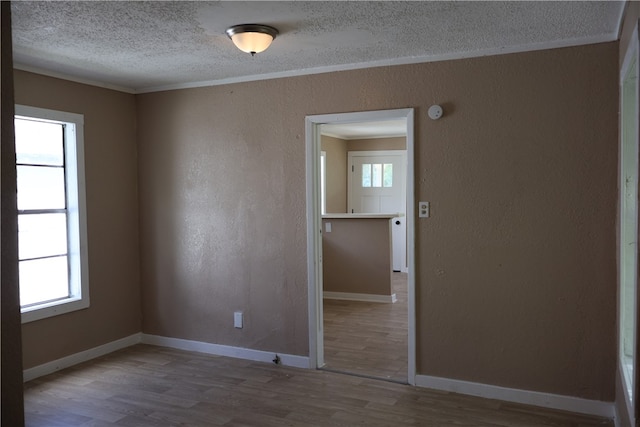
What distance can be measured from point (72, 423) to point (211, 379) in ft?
3.24

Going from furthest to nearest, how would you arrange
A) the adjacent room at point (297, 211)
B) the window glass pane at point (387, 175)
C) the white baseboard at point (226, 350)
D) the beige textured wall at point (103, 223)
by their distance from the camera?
the window glass pane at point (387, 175)
the white baseboard at point (226, 350)
the beige textured wall at point (103, 223)
the adjacent room at point (297, 211)

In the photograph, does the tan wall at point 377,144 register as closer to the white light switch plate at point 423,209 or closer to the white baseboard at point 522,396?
the white light switch plate at point 423,209

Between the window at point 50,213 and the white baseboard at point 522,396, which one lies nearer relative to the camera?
the white baseboard at point 522,396

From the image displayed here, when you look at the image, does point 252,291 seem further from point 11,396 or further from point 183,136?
point 11,396

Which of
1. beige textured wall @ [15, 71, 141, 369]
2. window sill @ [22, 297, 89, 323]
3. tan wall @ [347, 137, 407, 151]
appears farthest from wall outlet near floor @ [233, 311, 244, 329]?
tan wall @ [347, 137, 407, 151]

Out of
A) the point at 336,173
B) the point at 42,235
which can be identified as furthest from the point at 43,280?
the point at 336,173

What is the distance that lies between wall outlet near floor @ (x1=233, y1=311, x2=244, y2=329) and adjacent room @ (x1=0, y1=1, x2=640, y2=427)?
12 millimetres

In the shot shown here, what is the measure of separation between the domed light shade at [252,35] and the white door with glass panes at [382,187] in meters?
5.62

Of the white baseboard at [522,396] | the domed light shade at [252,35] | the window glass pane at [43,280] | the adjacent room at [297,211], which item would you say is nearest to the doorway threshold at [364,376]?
the adjacent room at [297,211]

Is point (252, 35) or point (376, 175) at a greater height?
point (252, 35)

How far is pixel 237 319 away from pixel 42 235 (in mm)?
1648

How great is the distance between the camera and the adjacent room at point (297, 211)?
2.84m

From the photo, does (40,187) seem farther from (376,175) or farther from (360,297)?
(376,175)

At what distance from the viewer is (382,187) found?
8570 mm
